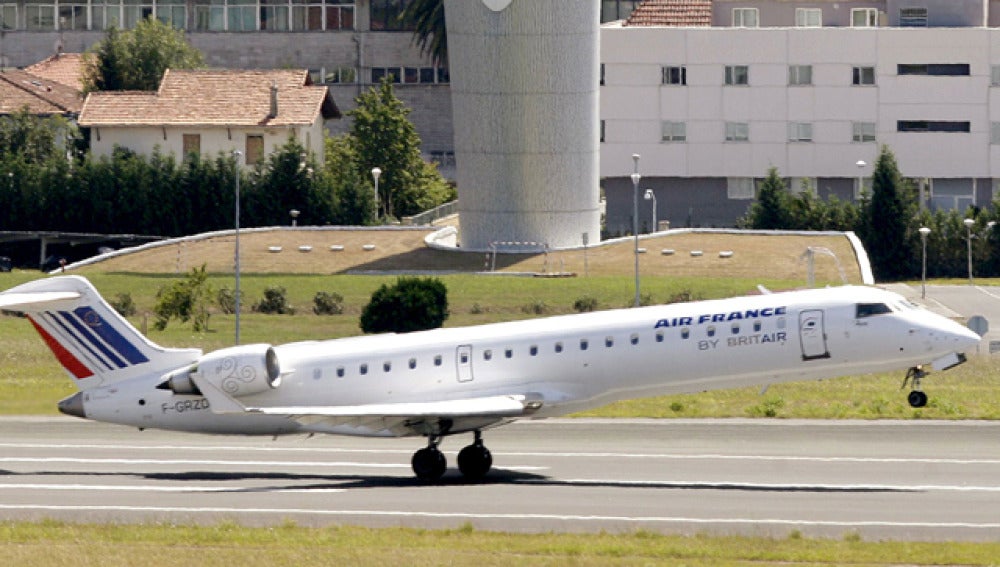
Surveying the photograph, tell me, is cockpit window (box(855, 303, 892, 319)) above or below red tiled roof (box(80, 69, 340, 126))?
below

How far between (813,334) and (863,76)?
79958 millimetres

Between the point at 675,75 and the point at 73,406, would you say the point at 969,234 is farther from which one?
the point at 73,406

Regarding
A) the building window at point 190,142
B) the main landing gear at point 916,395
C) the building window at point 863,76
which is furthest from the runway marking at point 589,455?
the building window at point 863,76

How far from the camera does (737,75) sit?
115m

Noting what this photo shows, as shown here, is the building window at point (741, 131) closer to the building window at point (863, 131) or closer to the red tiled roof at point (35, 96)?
the building window at point (863, 131)

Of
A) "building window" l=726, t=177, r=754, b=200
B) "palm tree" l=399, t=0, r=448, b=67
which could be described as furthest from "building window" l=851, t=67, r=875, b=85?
"palm tree" l=399, t=0, r=448, b=67

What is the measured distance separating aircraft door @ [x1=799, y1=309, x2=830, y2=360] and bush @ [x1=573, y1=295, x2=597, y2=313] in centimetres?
4085

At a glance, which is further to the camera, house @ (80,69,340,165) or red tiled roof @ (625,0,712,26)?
red tiled roof @ (625,0,712,26)

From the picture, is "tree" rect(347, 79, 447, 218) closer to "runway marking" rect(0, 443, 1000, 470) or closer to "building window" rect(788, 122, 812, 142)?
"building window" rect(788, 122, 812, 142)

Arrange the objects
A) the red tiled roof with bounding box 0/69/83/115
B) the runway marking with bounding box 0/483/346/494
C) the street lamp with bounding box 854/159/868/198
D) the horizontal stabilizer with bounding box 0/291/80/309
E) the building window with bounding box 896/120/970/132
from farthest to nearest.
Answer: the red tiled roof with bounding box 0/69/83/115
the building window with bounding box 896/120/970/132
the street lamp with bounding box 854/159/868/198
the horizontal stabilizer with bounding box 0/291/80/309
the runway marking with bounding box 0/483/346/494

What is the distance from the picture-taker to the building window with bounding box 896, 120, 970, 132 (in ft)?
376

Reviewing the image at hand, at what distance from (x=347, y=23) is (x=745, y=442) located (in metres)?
113

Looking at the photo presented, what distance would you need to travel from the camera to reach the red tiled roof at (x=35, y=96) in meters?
123

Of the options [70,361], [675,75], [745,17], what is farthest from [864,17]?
[70,361]
